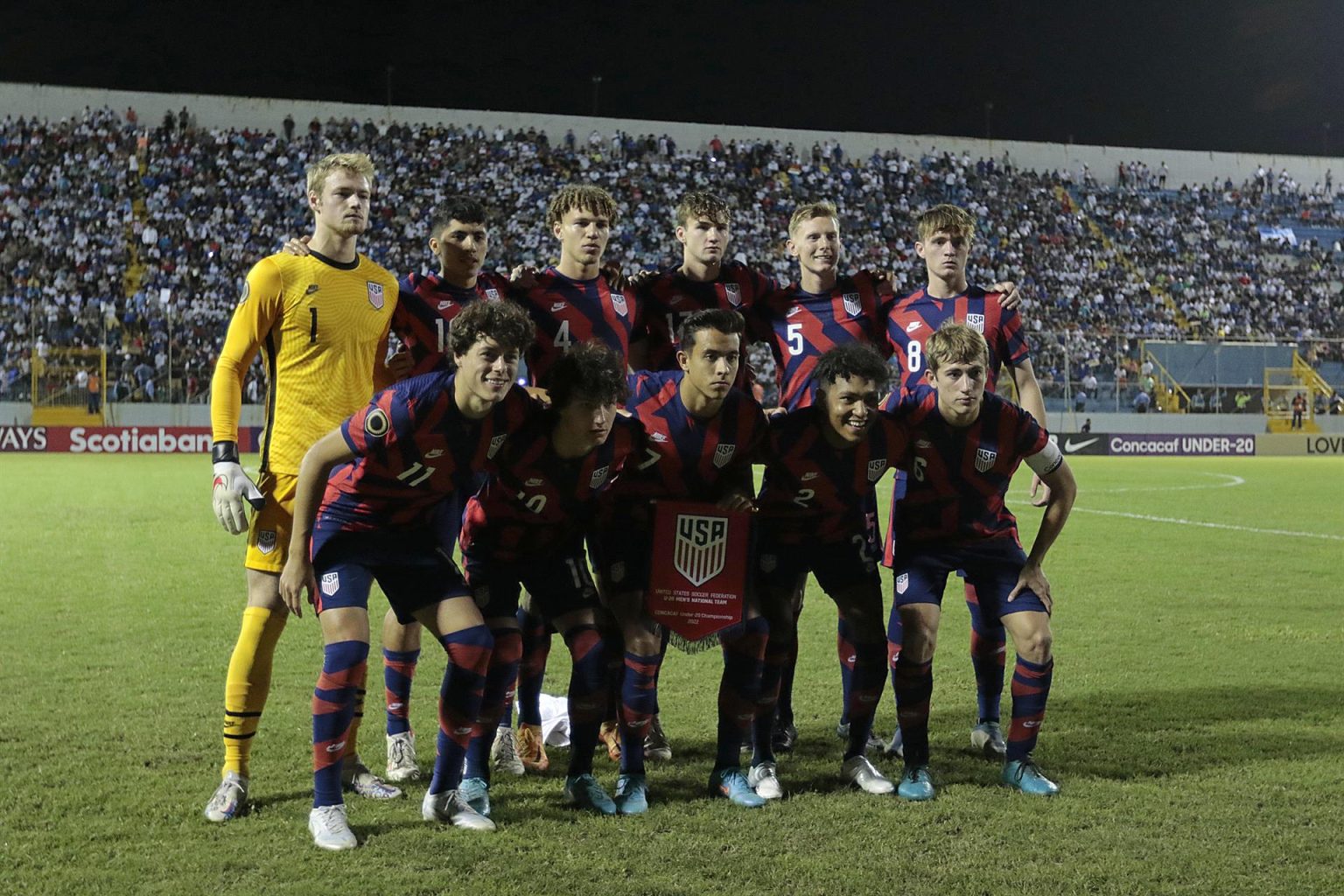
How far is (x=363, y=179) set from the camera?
14.7 feet

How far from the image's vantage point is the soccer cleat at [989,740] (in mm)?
4918

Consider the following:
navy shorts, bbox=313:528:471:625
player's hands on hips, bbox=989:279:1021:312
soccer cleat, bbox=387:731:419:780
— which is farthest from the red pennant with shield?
player's hands on hips, bbox=989:279:1021:312

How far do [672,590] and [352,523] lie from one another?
1148 mm

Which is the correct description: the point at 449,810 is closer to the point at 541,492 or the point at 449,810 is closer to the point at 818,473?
the point at 541,492

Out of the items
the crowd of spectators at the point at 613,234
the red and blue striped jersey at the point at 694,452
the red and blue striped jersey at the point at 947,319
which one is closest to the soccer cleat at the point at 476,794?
the red and blue striped jersey at the point at 694,452

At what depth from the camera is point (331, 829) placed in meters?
3.74

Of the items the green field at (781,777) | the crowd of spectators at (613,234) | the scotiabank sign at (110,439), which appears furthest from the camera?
the crowd of spectators at (613,234)

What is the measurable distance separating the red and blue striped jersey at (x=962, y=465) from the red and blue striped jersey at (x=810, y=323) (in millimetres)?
732

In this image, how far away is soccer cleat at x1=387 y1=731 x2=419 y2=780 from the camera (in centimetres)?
457

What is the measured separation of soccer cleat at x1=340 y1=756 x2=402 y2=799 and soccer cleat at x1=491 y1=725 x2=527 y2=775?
0.45 meters

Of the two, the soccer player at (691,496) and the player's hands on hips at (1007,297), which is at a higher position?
the player's hands on hips at (1007,297)

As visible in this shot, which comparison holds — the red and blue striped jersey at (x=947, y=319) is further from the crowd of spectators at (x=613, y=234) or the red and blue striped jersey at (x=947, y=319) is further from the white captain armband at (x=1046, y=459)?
the crowd of spectators at (x=613, y=234)

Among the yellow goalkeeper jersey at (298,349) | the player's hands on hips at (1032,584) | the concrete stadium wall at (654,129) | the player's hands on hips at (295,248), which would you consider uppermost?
the concrete stadium wall at (654,129)

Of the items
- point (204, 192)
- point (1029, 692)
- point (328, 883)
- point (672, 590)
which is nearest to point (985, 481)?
point (1029, 692)
